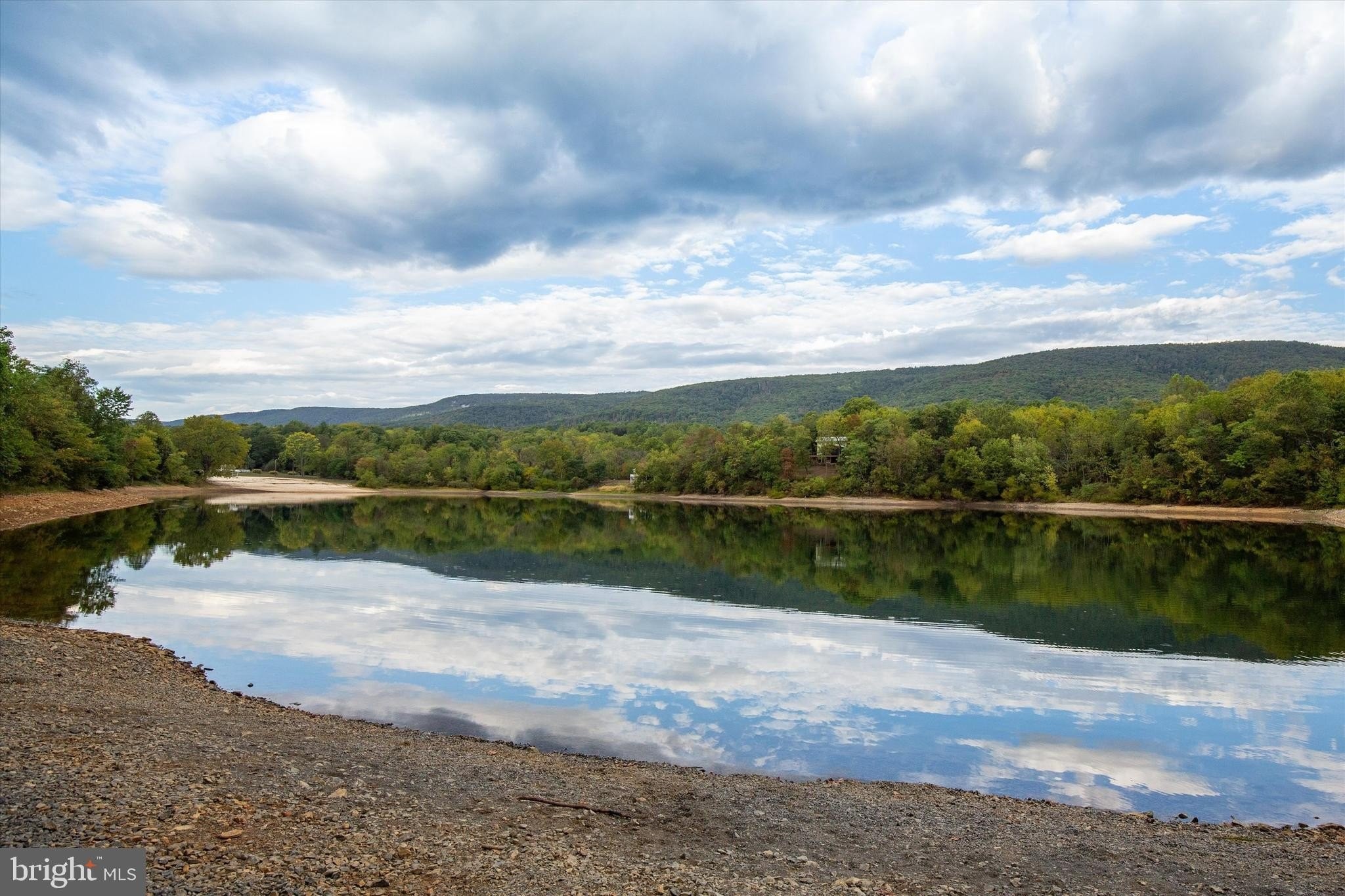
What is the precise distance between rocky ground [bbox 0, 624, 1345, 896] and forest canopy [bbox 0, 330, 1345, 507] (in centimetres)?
4775

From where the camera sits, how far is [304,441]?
533ft

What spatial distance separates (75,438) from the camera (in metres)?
63.4

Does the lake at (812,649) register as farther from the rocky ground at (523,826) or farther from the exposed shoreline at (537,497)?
the exposed shoreline at (537,497)

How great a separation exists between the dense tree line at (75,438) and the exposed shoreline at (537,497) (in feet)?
→ 5.62

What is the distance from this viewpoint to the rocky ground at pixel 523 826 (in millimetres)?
7051

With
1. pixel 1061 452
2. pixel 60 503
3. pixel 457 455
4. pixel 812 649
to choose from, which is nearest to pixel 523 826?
pixel 812 649

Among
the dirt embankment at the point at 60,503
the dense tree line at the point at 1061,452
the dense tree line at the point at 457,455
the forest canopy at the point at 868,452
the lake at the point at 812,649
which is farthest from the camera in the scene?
the dense tree line at the point at 457,455

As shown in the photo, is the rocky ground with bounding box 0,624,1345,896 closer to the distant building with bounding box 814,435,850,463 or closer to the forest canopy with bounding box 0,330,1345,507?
the forest canopy with bounding box 0,330,1345,507

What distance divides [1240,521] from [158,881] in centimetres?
8330

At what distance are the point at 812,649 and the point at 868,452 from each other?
3318 inches

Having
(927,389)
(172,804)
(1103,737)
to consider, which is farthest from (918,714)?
(927,389)

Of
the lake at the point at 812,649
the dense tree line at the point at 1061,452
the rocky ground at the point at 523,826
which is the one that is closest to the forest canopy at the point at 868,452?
the dense tree line at the point at 1061,452

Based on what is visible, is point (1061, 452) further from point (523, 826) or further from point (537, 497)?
point (523, 826)

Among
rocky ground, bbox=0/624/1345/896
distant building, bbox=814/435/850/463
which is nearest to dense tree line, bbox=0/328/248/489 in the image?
rocky ground, bbox=0/624/1345/896
